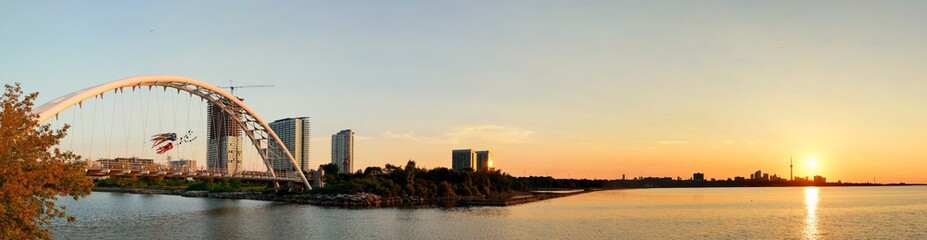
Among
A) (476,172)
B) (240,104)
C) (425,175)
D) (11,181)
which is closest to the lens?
(11,181)

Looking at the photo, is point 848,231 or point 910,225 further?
point 910,225

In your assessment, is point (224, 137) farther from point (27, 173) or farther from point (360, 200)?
point (27, 173)

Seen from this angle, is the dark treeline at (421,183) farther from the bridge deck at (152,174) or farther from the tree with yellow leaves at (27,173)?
the tree with yellow leaves at (27,173)

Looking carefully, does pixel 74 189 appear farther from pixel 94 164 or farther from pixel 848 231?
pixel 848 231

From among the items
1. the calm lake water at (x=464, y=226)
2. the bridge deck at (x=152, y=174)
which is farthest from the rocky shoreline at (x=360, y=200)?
the calm lake water at (x=464, y=226)

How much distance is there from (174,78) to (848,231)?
55407mm

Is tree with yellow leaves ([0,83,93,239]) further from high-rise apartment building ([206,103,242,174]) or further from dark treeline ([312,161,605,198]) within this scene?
dark treeline ([312,161,605,198])

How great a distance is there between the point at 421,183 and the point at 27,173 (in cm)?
8824

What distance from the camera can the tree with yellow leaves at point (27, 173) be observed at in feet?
68.0

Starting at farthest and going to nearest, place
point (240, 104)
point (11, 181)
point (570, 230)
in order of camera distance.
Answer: point (240, 104), point (570, 230), point (11, 181)

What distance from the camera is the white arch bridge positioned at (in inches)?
1805

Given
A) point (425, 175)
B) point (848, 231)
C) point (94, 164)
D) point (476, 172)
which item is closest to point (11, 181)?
point (94, 164)

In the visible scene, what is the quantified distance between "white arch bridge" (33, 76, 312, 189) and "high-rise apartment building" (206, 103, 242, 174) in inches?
54.3

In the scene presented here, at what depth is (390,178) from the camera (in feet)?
356
